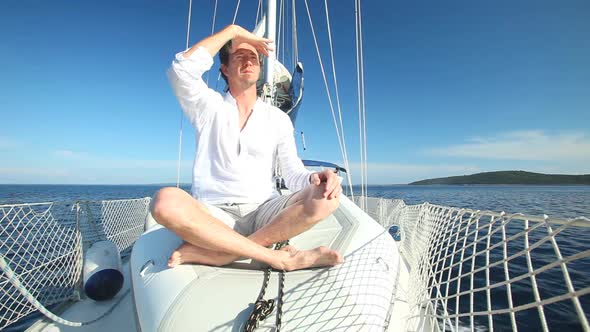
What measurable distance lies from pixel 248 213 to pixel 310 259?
24.5 inches

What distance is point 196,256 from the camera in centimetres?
157

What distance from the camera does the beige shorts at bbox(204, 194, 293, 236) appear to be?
1807 millimetres

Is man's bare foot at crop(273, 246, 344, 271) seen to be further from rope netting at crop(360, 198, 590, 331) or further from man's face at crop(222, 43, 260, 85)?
man's face at crop(222, 43, 260, 85)

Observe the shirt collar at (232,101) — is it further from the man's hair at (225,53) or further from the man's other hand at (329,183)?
the man's other hand at (329,183)

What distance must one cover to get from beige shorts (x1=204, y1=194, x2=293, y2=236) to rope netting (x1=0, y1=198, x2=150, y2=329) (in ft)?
5.01

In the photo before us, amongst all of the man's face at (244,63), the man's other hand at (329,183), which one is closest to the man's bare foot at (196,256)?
the man's other hand at (329,183)

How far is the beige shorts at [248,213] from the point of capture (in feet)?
5.93

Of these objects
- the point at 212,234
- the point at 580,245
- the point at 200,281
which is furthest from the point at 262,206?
the point at 580,245

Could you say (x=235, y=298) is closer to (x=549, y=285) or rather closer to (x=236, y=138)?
(x=236, y=138)

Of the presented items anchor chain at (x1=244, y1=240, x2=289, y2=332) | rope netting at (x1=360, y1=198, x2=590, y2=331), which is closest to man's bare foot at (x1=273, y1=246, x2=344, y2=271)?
anchor chain at (x1=244, y1=240, x2=289, y2=332)

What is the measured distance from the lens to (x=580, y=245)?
22.5 ft

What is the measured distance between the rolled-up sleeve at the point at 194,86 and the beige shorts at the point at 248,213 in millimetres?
649

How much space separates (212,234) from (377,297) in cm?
92

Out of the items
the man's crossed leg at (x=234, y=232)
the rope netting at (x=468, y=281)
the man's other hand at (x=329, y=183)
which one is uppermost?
the man's other hand at (x=329, y=183)
